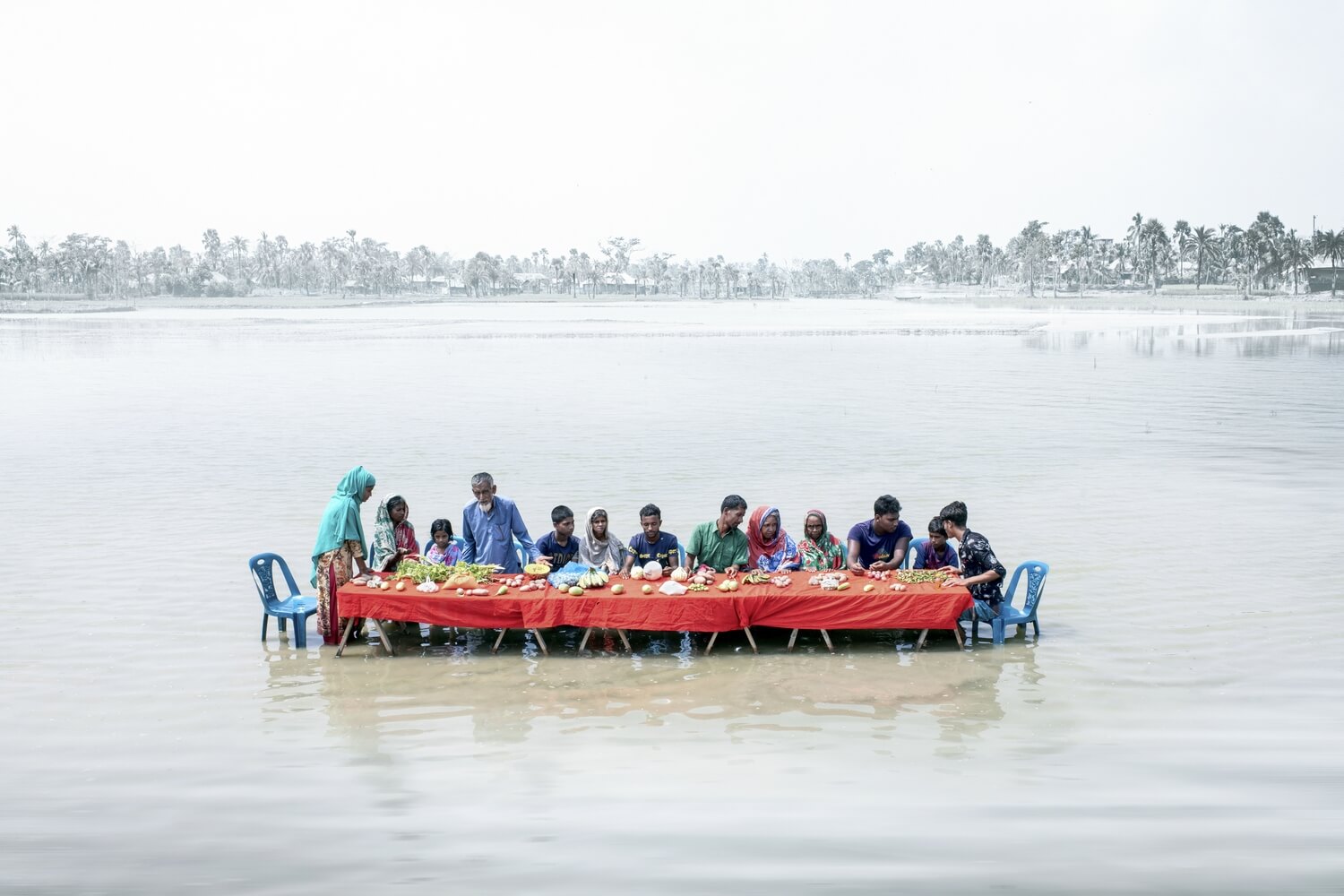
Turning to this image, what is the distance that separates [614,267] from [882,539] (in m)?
178

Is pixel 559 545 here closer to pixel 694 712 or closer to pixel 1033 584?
pixel 694 712

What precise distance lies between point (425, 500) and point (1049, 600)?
817 cm

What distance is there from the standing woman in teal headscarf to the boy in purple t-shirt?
12.2ft

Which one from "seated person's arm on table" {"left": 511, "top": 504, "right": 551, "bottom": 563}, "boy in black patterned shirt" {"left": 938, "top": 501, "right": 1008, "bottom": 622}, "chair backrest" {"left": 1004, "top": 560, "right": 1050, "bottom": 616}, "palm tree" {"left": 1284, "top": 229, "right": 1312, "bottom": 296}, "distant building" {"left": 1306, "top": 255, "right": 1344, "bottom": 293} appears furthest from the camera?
"palm tree" {"left": 1284, "top": 229, "right": 1312, "bottom": 296}

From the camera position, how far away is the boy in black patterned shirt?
841cm

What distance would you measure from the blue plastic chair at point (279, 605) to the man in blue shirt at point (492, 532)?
1.26 metres

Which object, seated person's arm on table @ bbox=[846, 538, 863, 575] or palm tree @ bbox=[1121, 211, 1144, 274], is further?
palm tree @ bbox=[1121, 211, 1144, 274]

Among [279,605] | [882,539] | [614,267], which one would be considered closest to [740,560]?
[882,539]

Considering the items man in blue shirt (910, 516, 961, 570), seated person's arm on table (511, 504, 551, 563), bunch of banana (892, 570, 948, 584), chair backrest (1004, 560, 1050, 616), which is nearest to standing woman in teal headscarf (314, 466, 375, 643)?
seated person's arm on table (511, 504, 551, 563)

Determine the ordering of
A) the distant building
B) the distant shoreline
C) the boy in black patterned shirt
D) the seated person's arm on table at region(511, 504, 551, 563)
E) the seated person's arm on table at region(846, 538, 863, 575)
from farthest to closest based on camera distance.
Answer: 1. the distant building
2. the distant shoreline
3. the seated person's arm on table at region(511, 504, 551, 563)
4. the seated person's arm on table at region(846, 538, 863, 575)
5. the boy in black patterned shirt

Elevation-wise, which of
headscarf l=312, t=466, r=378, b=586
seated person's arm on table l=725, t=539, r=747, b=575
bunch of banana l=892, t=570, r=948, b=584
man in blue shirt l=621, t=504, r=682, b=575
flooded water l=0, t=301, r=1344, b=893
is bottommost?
flooded water l=0, t=301, r=1344, b=893

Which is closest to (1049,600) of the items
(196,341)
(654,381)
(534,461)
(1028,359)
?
(534,461)

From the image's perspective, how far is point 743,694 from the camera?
7.54m

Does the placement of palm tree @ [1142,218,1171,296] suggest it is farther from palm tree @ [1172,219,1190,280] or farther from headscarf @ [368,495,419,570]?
headscarf @ [368,495,419,570]
